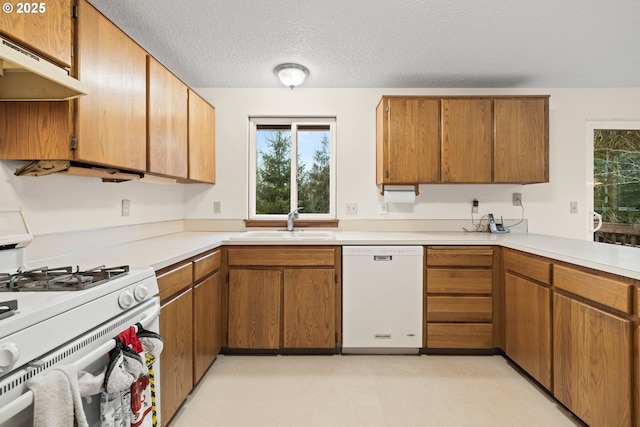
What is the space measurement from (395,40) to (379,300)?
73.9 inches

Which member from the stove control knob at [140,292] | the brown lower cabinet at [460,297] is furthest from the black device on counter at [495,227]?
the stove control knob at [140,292]

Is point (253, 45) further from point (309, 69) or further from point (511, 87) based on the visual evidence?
point (511, 87)

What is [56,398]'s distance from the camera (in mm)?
745

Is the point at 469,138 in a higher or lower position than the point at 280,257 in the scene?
higher

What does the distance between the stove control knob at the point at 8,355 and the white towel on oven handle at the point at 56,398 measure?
0.07 m

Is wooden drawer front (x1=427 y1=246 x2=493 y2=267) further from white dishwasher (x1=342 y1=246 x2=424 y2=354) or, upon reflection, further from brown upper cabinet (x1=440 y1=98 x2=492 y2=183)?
brown upper cabinet (x1=440 y1=98 x2=492 y2=183)

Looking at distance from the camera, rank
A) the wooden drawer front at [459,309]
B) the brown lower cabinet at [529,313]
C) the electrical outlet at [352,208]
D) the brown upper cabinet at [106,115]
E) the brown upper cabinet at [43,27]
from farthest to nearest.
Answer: the electrical outlet at [352,208], the wooden drawer front at [459,309], the brown lower cabinet at [529,313], the brown upper cabinet at [106,115], the brown upper cabinet at [43,27]

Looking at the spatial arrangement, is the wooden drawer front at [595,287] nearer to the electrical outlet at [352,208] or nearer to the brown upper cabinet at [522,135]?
the brown upper cabinet at [522,135]

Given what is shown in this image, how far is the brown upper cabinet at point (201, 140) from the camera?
2504 millimetres

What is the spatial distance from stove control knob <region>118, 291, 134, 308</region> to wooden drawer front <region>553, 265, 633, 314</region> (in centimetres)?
199

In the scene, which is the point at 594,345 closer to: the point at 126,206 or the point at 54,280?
the point at 54,280

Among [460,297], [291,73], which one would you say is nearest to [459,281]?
[460,297]

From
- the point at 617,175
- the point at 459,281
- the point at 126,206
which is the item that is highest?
the point at 617,175

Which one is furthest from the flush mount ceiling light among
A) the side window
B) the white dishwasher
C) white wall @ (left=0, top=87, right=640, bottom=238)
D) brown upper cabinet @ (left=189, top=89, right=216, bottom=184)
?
the white dishwasher
